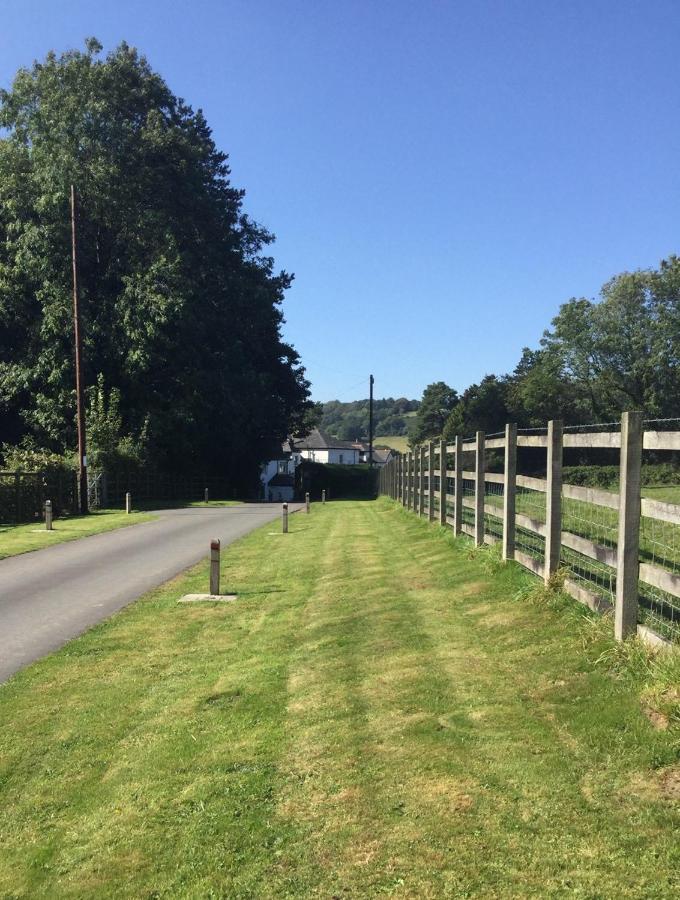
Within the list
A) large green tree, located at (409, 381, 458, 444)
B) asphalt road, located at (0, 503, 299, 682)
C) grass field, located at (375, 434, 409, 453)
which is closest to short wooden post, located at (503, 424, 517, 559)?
asphalt road, located at (0, 503, 299, 682)

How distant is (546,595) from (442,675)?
5.84 ft

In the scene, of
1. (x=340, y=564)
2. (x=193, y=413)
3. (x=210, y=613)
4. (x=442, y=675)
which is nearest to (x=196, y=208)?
(x=193, y=413)

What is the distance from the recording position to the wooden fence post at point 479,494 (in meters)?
10.9

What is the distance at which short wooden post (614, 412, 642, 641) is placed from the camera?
17.8 feet

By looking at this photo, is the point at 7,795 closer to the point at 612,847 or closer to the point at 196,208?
the point at 612,847

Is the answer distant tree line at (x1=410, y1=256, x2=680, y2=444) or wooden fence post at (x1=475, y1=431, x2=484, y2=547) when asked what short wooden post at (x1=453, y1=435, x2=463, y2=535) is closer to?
wooden fence post at (x1=475, y1=431, x2=484, y2=547)

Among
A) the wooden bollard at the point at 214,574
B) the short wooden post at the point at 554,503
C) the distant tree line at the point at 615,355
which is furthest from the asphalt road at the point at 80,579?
the distant tree line at the point at 615,355

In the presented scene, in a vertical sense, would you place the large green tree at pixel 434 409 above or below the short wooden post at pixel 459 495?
above

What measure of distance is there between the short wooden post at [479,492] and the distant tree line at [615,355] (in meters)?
50.2

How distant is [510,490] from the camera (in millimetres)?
8961

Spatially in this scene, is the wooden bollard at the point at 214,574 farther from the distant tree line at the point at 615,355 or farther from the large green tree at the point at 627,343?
the large green tree at the point at 627,343

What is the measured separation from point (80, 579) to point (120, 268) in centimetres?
3278

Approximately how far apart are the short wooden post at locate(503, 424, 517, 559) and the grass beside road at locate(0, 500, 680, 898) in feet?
3.68

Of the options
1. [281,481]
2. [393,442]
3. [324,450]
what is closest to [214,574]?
[281,481]
